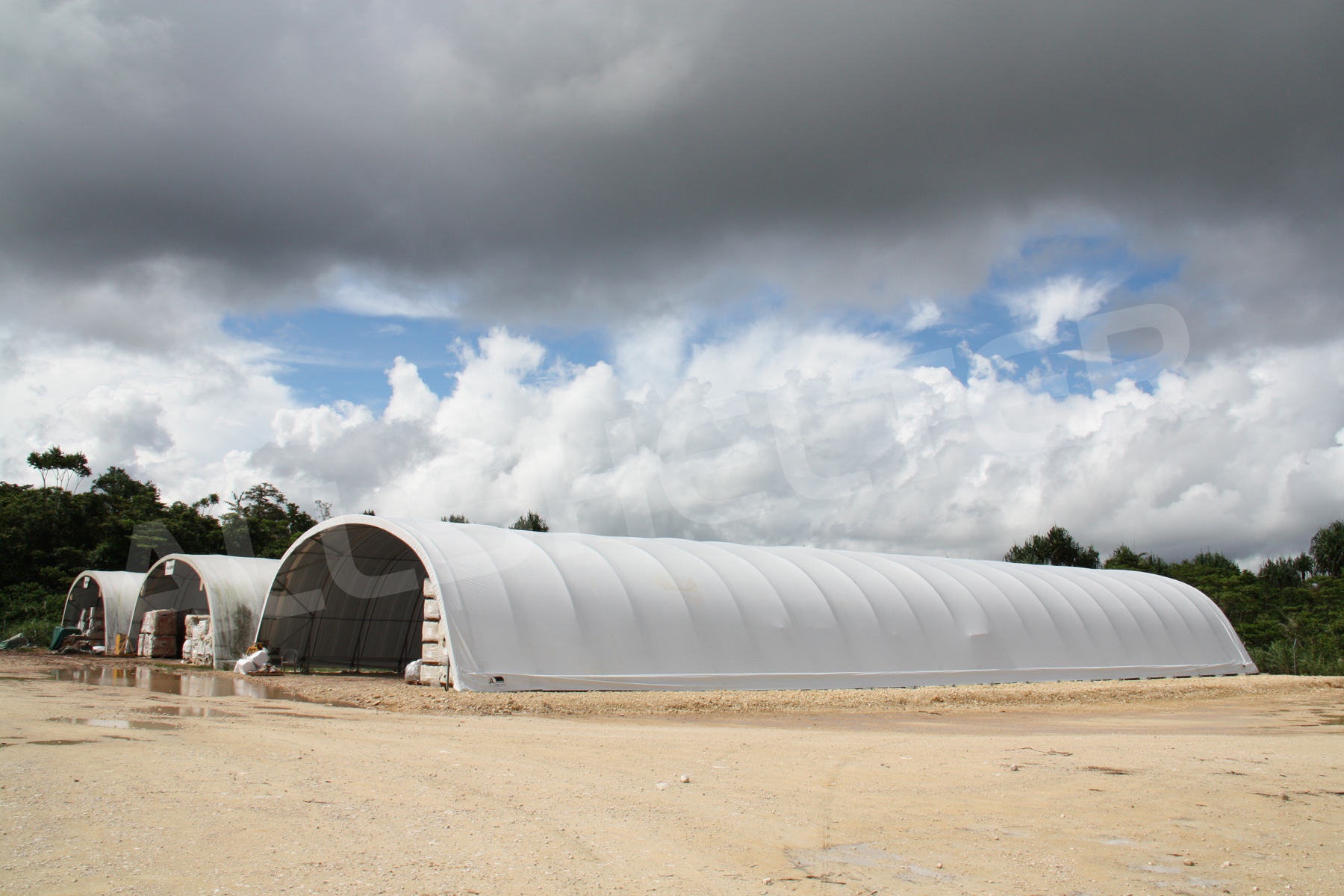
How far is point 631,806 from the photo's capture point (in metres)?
7.52

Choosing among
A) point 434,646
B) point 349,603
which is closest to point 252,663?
point 349,603

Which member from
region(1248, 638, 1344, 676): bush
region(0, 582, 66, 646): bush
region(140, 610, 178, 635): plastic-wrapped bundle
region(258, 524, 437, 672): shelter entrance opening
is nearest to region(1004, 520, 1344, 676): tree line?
region(1248, 638, 1344, 676): bush

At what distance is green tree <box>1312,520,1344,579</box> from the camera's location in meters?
83.2

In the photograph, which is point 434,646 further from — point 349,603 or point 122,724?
point 349,603

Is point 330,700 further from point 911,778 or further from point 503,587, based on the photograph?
point 911,778

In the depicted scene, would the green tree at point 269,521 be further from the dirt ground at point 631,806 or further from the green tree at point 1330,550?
the green tree at point 1330,550

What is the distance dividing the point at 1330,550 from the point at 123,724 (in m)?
105

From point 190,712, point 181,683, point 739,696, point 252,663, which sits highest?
point 190,712

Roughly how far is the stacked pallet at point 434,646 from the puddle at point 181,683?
2321 millimetres

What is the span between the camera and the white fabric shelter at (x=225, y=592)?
28594 mm

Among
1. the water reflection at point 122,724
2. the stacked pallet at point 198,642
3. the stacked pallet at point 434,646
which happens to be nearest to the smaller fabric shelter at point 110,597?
the stacked pallet at point 198,642

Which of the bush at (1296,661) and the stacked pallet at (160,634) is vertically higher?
the stacked pallet at (160,634)

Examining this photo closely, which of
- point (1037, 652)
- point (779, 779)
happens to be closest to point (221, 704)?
point (779, 779)

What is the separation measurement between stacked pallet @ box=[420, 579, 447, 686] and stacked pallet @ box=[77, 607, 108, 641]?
2639 centimetres
